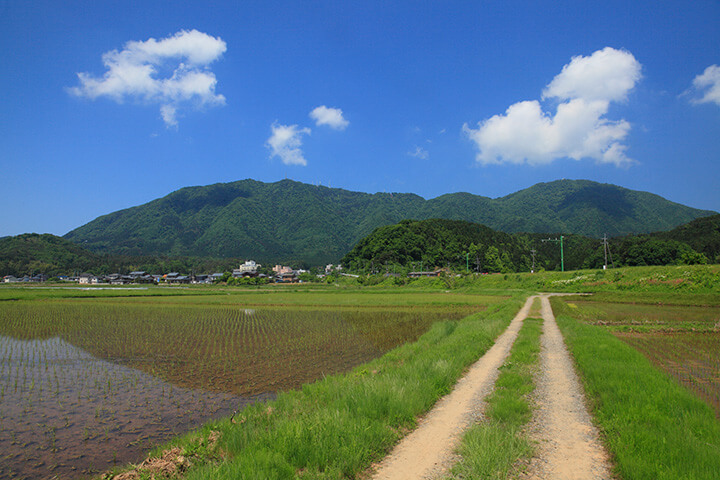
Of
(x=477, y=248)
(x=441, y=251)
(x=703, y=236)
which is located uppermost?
(x=703, y=236)

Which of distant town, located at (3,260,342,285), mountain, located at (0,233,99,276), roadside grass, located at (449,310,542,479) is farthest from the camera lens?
mountain, located at (0,233,99,276)

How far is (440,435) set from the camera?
19.1 ft

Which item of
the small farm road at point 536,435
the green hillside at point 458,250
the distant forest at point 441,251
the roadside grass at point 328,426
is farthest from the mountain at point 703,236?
the roadside grass at point 328,426

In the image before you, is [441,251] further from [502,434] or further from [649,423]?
[502,434]

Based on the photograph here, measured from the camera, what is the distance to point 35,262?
122125 millimetres

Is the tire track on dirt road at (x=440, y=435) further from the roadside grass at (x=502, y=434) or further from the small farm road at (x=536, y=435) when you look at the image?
the roadside grass at (x=502, y=434)

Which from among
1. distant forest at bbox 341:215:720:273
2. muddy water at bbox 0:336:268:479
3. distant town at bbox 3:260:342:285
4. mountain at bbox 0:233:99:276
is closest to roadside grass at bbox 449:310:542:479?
muddy water at bbox 0:336:268:479

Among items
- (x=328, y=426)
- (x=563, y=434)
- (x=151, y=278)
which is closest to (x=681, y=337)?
(x=563, y=434)

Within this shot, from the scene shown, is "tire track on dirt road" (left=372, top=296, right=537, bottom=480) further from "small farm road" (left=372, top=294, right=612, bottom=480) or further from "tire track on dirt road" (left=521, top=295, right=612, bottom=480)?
"tire track on dirt road" (left=521, top=295, right=612, bottom=480)

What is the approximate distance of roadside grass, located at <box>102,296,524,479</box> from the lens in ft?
15.1

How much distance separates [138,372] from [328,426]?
9.22 meters

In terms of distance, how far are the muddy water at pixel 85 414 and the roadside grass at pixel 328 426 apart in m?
1.34

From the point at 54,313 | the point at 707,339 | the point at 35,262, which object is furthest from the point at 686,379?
the point at 35,262

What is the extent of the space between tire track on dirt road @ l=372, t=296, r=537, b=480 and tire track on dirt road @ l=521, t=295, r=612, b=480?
40.6 inches
